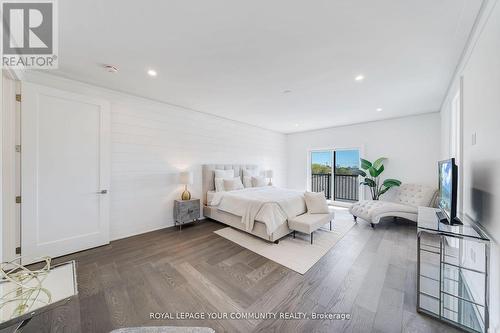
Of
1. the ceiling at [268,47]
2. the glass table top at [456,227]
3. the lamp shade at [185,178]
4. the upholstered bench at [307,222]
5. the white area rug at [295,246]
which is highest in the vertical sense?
the ceiling at [268,47]

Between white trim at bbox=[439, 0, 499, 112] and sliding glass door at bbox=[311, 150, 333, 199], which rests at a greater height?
white trim at bbox=[439, 0, 499, 112]

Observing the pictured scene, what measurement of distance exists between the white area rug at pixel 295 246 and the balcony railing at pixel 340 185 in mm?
2500

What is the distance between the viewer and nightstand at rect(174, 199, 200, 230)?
3.83m

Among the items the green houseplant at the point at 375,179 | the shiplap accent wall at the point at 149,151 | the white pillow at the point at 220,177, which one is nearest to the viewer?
the shiplap accent wall at the point at 149,151

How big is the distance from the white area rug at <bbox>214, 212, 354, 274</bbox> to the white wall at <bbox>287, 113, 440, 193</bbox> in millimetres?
2588

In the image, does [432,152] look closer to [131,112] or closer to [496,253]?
[496,253]

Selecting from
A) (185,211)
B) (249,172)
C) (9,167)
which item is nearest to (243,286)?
(185,211)

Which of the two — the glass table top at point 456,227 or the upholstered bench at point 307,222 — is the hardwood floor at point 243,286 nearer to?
the upholstered bench at point 307,222

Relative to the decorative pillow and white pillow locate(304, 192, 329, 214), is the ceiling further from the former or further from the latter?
the decorative pillow

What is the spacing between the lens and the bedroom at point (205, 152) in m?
1.63

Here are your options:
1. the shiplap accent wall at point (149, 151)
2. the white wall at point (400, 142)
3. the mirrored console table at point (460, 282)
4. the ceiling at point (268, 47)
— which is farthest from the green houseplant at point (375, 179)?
the shiplap accent wall at point (149, 151)

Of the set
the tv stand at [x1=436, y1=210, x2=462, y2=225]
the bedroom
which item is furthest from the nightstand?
the tv stand at [x1=436, y1=210, x2=462, y2=225]

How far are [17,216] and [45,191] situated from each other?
0.39 m

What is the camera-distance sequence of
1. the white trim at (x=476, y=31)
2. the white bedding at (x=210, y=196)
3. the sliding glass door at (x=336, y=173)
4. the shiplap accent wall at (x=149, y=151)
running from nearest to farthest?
the white trim at (x=476, y=31)
the shiplap accent wall at (x=149, y=151)
the white bedding at (x=210, y=196)
the sliding glass door at (x=336, y=173)
